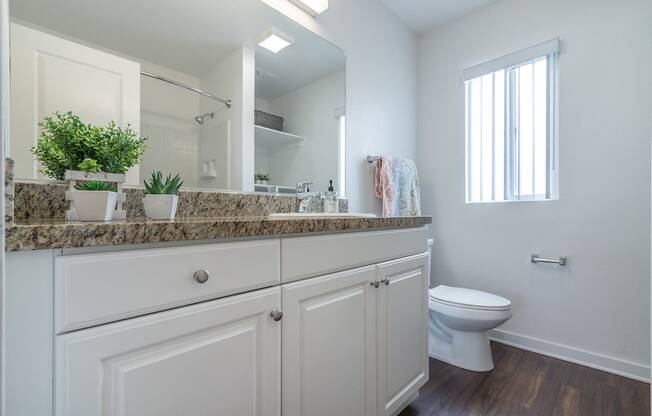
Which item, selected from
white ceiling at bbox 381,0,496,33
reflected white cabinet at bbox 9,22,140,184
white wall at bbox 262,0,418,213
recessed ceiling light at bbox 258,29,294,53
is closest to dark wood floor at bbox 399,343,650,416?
white wall at bbox 262,0,418,213

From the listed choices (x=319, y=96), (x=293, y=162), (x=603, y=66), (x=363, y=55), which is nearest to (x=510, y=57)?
(x=603, y=66)

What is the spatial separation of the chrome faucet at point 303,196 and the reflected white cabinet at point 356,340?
57cm

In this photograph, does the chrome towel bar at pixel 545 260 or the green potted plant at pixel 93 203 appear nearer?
the green potted plant at pixel 93 203

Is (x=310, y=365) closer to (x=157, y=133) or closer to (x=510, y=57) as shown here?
(x=157, y=133)

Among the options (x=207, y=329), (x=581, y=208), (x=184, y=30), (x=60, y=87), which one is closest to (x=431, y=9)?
(x=581, y=208)

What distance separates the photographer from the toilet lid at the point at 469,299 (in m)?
1.64

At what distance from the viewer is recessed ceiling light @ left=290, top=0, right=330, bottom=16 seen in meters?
1.63

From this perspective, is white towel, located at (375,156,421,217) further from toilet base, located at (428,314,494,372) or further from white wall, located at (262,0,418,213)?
toilet base, located at (428,314,494,372)

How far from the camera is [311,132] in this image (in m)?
1.72

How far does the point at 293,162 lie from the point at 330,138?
324 mm

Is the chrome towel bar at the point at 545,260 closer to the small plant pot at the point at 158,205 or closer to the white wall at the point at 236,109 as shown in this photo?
the white wall at the point at 236,109

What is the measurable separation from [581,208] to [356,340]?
167 centimetres

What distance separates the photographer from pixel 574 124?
71.6 inches

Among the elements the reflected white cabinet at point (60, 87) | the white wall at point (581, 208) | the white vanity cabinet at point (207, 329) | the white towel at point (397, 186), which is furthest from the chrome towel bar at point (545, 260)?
the reflected white cabinet at point (60, 87)
